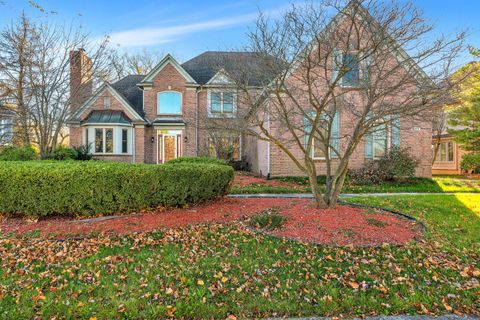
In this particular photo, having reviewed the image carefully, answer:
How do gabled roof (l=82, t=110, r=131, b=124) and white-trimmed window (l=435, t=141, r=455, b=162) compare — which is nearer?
gabled roof (l=82, t=110, r=131, b=124)

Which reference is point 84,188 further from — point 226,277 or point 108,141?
point 108,141

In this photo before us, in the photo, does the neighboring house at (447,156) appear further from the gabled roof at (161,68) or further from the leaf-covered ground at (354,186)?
the gabled roof at (161,68)

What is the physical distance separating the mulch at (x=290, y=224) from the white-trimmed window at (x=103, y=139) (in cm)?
1163

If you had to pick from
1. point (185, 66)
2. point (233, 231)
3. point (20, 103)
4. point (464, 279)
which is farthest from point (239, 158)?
point (464, 279)

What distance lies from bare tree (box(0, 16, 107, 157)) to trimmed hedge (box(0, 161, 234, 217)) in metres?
4.27

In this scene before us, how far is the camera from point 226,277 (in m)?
3.75

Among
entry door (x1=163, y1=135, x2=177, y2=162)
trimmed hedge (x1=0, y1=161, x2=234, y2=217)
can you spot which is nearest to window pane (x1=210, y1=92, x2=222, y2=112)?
trimmed hedge (x1=0, y1=161, x2=234, y2=217)

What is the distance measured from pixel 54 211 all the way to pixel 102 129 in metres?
12.3

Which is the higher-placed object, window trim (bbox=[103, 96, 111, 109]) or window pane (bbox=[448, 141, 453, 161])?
window trim (bbox=[103, 96, 111, 109])

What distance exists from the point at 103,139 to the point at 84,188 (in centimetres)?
1239

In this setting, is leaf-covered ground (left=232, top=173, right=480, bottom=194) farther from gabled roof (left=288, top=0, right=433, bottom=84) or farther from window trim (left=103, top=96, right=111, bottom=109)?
window trim (left=103, top=96, right=111, bottom=109)

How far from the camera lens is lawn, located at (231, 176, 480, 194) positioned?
1032cm

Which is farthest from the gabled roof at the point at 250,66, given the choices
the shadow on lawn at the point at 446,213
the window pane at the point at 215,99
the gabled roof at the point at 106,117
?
the gabled roof at the point at 106,117

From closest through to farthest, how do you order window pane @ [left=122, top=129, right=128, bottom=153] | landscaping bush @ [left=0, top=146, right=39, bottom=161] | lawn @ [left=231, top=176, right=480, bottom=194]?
landscaping bush @ [left=0, top=146, right=39, bottom=161] → lawn @ [left=231, top=176, right=480, bottom=194] → window pane @ [left=122, top=129, right=128, bottom=153]
